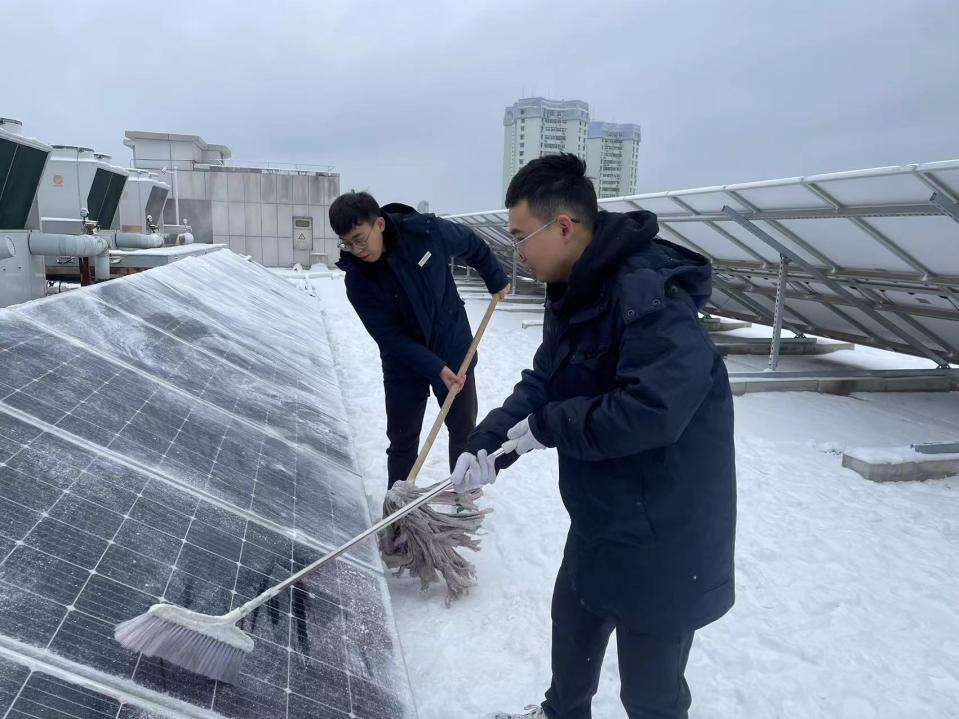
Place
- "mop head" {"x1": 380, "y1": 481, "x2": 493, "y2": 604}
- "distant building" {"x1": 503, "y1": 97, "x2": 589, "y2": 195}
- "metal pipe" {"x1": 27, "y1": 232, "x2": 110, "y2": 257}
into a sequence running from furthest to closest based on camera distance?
"distant building" {"x1": 503, "y1": 97, "x2": 589, "y2": 195}, "metal pipe" {"x1": 27, "y1": 232, "x2": 110, "y2": 257}, "mop head" {"x1": 380, "y1": 481, "x2": 493, "y2": 604}

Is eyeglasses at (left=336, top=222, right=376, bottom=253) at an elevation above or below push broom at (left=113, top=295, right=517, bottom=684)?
above

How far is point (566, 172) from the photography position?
5.82 ft

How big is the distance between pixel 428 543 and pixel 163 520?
48.2 inches

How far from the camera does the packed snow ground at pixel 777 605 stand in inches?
96.7

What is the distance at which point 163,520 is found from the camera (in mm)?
2145

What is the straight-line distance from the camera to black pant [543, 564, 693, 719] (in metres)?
1.72

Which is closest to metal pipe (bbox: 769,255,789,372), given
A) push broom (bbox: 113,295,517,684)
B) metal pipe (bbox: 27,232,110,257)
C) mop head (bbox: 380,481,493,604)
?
mop head (bbox: 380,481,493,604)

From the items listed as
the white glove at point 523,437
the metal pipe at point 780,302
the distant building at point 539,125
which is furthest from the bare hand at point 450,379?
the distant building at point 539,125

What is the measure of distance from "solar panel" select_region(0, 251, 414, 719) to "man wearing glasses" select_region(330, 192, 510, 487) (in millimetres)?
569

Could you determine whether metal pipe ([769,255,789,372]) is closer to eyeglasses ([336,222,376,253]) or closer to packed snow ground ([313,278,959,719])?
packed snow ground ([313,278,959,719])

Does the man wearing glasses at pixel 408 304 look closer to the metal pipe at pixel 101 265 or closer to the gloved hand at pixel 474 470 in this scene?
the gloved hand at pixel 474 470

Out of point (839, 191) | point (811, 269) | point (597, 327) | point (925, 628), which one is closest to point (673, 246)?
point (597, 327)

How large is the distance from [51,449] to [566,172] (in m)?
1.81

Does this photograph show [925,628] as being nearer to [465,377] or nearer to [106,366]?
[465,377]
